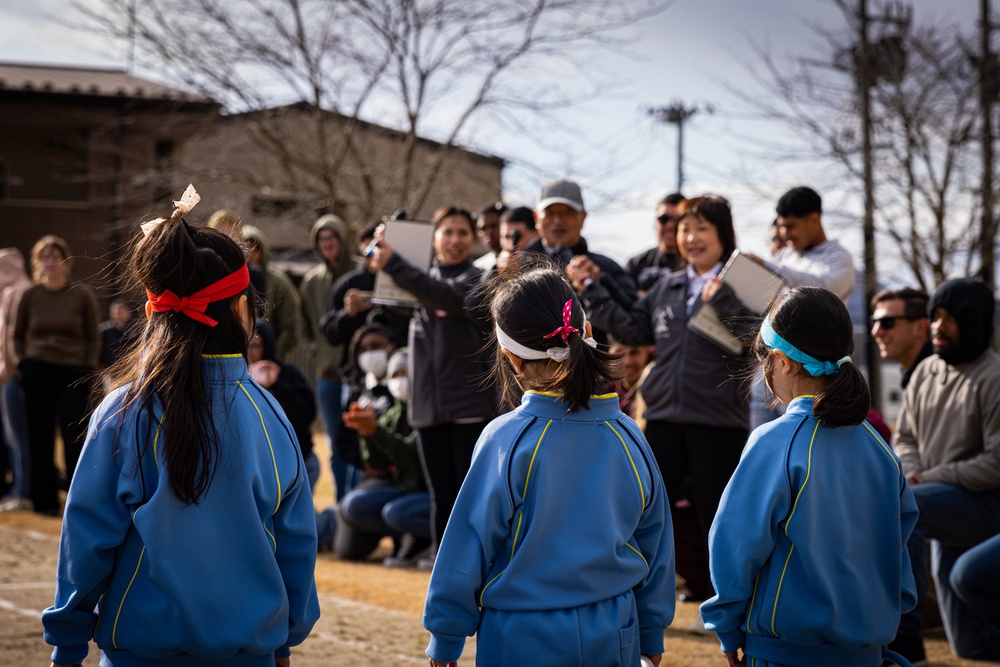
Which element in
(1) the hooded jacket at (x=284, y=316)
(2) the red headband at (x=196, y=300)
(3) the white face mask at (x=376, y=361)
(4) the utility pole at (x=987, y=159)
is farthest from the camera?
(4) the utility pole at (x=987, y=159)

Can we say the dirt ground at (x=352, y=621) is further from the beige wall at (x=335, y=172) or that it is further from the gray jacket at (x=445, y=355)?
the beige wall at (x=335, y=172)

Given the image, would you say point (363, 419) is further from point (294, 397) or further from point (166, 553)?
point (166, 553)

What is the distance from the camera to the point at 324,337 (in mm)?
7773

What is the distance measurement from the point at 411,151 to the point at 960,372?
11746 mm

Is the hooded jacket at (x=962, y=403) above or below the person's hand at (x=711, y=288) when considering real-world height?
below

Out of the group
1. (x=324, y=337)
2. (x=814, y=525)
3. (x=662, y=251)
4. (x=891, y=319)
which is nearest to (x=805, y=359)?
(x=814, y=525)

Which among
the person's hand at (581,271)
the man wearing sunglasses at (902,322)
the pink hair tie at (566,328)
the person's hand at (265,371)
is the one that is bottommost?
the person's hand at (265,371)

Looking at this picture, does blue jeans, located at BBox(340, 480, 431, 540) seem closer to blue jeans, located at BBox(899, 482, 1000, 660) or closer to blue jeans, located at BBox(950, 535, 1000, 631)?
blue jeans, located at BBox(899, 482, 1000, 660)

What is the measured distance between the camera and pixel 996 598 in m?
4.43

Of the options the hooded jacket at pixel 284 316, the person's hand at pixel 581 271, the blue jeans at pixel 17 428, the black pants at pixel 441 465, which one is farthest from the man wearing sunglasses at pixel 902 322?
the blue jeans at pixel 17 428

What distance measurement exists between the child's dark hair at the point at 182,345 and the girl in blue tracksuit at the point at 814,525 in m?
1.32

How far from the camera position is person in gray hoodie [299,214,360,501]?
8.09 meters

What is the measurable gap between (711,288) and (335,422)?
392 cm

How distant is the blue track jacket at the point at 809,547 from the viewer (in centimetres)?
283
